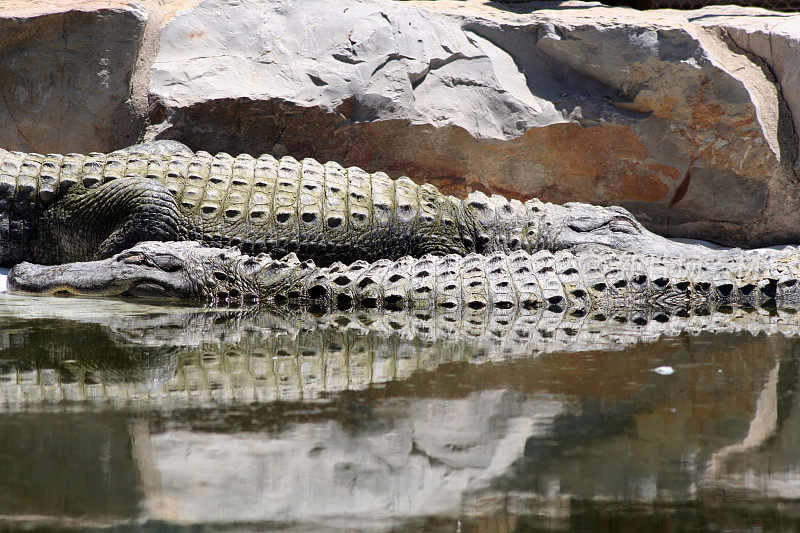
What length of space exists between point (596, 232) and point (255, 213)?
2.34 m

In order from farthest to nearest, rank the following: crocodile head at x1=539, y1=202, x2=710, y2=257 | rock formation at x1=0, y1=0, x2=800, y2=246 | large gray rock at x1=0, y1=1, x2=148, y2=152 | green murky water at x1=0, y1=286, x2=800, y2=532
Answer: rock formation at x1=0, y1=0, x2=800, y2=246 → large gray rock at x1=0, y1=1, x2=148, y2=152 → crocodile head at x1=539, y1=202, x2=710, y2=257 → green murky water at x1=0, y1=286, x2=800, y2=532

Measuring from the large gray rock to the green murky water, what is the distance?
3134 millimetres

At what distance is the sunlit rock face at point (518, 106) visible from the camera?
18.7 feet

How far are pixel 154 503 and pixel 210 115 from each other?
4571 millimetres

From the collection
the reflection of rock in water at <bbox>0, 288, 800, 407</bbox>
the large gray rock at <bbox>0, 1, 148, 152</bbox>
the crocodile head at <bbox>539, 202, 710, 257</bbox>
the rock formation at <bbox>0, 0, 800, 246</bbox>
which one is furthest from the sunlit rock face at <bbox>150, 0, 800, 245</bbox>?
the reflection of rock in water at <bbox>0, 288, 800, 407</bbox>

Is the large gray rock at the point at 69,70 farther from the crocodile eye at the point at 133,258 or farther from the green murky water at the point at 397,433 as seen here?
the green murky water at the point at 397,433

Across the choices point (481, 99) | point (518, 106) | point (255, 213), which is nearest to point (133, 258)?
point (255, 213)

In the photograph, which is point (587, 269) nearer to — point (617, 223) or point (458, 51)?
point (617, 223)

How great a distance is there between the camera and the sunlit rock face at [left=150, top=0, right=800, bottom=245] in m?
5.71

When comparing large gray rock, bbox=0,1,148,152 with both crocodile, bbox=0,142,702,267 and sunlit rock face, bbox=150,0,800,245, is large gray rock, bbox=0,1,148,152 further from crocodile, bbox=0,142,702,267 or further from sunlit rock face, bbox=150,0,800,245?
crocodile, bbox=0,142,702,267

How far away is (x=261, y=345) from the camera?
2.88 meters

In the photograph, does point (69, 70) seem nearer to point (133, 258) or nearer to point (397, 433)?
point (133, 258)

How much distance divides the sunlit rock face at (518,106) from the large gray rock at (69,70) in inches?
10.8

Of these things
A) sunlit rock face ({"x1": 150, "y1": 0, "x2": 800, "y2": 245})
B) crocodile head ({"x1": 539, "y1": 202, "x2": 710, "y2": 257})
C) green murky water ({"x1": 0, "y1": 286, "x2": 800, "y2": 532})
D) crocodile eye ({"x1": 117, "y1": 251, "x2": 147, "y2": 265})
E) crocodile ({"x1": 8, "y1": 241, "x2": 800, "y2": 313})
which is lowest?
green murky water ({"x1": 0, "y1": 286, "x2": 800, "y2": 532})
